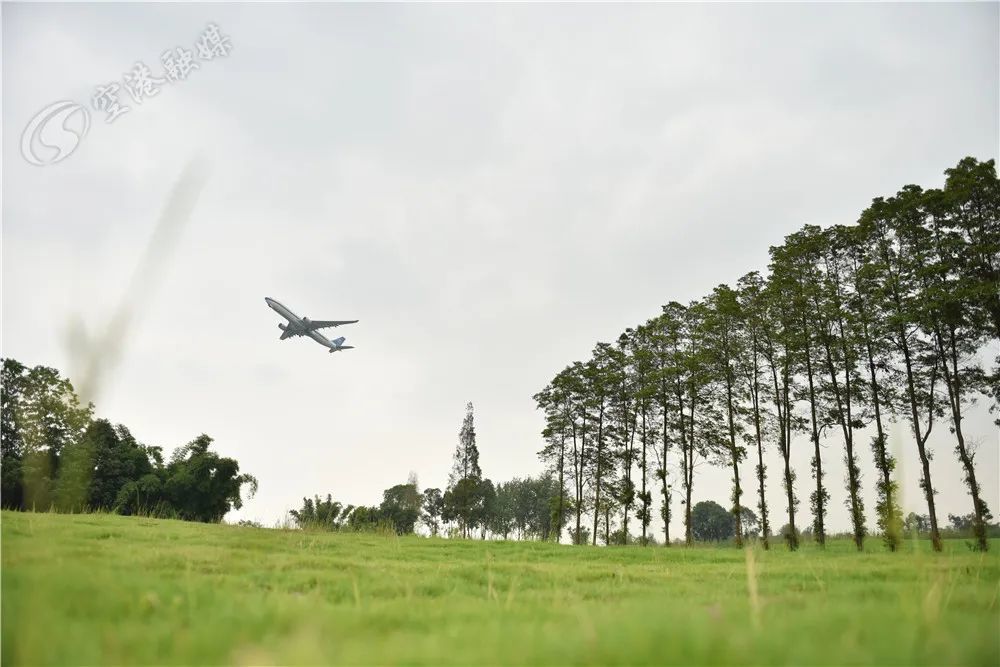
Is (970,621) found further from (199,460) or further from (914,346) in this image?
(199,460)

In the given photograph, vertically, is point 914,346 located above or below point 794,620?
above

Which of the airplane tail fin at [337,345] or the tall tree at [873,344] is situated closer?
the tall tree at [873,344]

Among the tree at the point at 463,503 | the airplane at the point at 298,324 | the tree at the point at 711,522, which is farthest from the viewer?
the tree at the point at 711,522

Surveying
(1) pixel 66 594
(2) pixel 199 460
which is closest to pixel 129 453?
(2) pixel 199 460

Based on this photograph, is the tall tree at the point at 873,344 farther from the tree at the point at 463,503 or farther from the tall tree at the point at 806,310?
the tree at the point at 463,503

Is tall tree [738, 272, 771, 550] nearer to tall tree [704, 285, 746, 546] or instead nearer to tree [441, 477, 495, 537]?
tall tree [704, 285, 746, 546]

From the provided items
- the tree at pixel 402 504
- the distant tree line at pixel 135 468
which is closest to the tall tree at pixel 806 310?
the distant tree line at pixel 135 468

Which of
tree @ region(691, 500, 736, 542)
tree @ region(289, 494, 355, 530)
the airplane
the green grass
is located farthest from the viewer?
tree @ region(691, 500, 736, 542)

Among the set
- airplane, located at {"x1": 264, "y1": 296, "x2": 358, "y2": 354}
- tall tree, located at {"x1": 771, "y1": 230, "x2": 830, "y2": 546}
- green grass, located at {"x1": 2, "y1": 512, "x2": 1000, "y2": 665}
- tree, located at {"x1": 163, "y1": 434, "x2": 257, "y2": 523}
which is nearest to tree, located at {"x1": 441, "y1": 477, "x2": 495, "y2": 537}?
tree, located at {"x1": 163, "y1": 434, "x2": 257, "y2": 523}

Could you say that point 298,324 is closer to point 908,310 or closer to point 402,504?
point 908,310

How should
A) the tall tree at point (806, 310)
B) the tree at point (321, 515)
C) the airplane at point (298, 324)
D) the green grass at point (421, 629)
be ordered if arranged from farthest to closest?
the airplane at point (298, 324) → the tall tree at point (806, 310) → the tree at point (321, 515) → the green grass at point (421, 629)

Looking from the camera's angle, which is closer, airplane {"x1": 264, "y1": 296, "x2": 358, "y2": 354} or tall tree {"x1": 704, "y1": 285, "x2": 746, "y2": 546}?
tall tree {"x1": 704, "y1": 285, "x2": 746, "y2": 546}

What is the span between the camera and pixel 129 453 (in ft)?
155

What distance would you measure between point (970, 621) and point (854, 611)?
59cm
